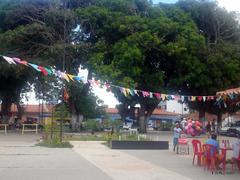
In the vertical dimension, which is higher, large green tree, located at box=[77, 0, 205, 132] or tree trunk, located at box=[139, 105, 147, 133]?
large green tree, located at box=[77, 0, 205, 132]

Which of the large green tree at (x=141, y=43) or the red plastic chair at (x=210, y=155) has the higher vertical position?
the large green tree at (x=141, y=43)

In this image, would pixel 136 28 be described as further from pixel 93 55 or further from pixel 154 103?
pixel 154 103

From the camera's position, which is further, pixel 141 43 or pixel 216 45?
pixel 216 45

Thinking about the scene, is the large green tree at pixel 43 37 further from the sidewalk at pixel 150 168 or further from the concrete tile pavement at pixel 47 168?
the sidewalk at pixel 150 168

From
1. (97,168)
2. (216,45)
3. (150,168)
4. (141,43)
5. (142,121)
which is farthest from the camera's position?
(142,121)


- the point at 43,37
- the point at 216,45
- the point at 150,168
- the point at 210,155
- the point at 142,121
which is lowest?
the point at 150,168

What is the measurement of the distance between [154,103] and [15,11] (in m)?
17.2

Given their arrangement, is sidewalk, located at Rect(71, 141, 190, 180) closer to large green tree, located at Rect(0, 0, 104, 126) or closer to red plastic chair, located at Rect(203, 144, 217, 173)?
red plastic chair, located at Rect(203, 144, 217, 173)

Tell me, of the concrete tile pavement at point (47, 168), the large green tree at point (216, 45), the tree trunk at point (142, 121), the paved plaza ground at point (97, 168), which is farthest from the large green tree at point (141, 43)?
the concrete tile pavement at point (47, 168)

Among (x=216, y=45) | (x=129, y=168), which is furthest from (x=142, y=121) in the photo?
(x=129, y=168)

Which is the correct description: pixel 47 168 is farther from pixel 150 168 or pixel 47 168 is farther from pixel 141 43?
pixel 141 43

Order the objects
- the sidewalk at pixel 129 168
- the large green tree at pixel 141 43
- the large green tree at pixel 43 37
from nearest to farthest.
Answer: the sidewalk at pixel 129 168, the large green tree at pixel 141 43, the large green tree at pixel 43 37

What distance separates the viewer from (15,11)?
152ft

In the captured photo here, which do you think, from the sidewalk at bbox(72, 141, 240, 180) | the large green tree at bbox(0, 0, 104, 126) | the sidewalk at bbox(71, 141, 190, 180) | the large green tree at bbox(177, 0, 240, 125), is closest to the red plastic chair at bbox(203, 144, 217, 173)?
the sidewalk at bbox(72, 141, 240, 180)
